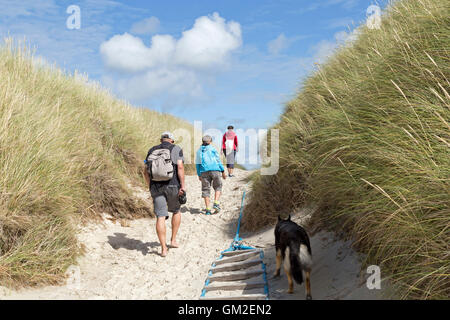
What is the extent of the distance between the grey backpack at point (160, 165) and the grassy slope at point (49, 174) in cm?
124

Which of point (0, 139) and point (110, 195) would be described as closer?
point (0, 139)

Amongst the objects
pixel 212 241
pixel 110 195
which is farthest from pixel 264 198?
pixel 110 195

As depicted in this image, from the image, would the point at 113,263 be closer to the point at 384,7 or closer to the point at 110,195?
the point at 110,195

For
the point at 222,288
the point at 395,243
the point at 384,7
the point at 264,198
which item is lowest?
the point at 222,288

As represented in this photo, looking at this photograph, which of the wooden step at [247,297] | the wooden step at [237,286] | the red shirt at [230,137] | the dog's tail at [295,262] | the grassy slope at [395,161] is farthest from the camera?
the red shirt at [230,137]

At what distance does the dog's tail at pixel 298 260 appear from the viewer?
3.78 m

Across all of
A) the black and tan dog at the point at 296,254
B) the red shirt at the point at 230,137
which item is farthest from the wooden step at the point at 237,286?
the red shirt at the point at 230,137

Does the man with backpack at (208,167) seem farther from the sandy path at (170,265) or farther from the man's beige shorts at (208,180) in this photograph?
the sandy path at (170,265)

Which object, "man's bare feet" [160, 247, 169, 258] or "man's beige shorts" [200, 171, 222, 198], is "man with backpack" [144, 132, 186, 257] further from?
"man's beige shorts" [200, 171, 222, 198]

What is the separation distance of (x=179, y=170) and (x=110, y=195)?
2.04m

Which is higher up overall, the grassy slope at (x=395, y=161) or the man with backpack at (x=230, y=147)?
the man with backpack at (x=230, y=147)

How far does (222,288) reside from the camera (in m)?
4.97
